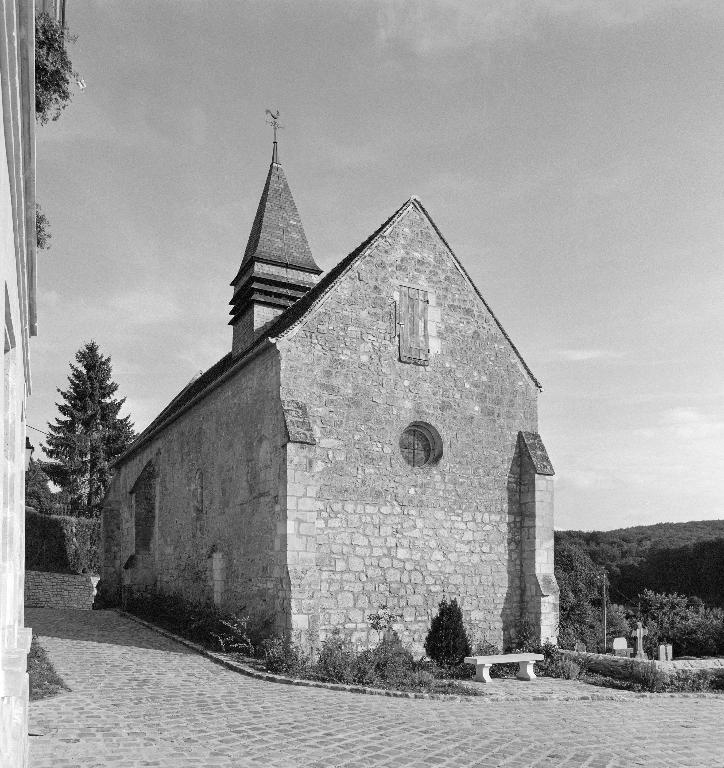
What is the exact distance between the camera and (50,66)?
7.13m

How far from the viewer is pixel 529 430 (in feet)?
57.1

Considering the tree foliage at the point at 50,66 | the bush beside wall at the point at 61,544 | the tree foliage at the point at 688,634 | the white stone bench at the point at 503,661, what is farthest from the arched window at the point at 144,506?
the tree foliage at the point at 50,66

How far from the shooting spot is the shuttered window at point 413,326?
16.0 meters

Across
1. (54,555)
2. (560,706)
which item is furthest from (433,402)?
(54,555)

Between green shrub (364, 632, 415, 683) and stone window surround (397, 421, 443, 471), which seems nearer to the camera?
green shrub (364, 632, 415, 683)

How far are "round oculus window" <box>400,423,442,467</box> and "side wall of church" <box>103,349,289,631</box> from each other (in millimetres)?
2950

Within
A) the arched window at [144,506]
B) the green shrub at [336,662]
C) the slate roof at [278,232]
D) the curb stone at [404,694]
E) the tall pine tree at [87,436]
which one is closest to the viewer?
the curb stone at [404,694]

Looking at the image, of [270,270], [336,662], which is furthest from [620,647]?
[270,270]

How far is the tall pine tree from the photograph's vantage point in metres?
47.3

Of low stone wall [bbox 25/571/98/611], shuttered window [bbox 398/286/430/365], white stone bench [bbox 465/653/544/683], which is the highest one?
shuttered window [bbox 398/286/430/365]

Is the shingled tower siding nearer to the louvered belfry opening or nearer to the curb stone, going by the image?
the curb stone

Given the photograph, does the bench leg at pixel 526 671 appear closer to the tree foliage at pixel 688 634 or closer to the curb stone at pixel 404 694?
the curb stone at pixel 404 694

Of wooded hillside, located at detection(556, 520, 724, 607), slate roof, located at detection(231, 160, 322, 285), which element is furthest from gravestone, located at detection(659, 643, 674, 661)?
slate roof, located at detection(231, 160, 322, 285)

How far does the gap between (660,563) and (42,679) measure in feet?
97.4
